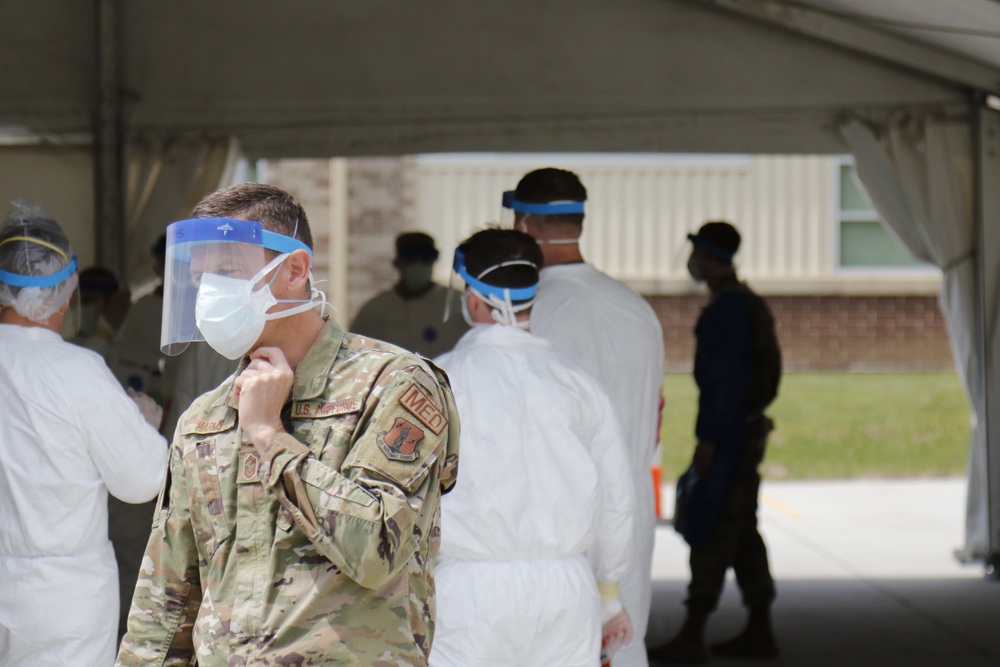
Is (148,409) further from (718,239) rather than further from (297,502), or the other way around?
(718,239)

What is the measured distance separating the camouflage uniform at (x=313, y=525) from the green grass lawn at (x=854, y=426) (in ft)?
33.5

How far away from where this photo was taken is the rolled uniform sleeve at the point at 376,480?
1867 mm

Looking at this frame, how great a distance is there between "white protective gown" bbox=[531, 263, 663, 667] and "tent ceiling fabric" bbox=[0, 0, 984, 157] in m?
2.97

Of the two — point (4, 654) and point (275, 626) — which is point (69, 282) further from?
point (275, 626)

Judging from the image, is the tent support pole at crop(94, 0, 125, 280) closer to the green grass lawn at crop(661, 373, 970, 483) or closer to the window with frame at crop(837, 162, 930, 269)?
the green grass lawn at crop(661, 373, 970, 483)

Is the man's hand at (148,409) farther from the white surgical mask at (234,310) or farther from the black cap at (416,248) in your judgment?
the black cap at (416,248)

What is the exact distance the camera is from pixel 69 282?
3.80 meters

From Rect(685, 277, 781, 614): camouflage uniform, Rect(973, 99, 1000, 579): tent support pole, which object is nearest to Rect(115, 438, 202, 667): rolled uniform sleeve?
Rect(685, 277, 781, 614): camouflage uniform

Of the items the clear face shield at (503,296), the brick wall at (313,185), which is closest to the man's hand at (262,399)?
the clear face shield at (503,296)

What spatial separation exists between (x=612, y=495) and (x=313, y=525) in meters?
1.77

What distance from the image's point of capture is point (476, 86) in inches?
290

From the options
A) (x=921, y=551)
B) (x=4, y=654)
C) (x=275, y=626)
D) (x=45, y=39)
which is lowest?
(x=921, y=551)

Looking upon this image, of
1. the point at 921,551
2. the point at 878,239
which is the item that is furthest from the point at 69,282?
the point at 878,239

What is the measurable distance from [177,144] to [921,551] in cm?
568
